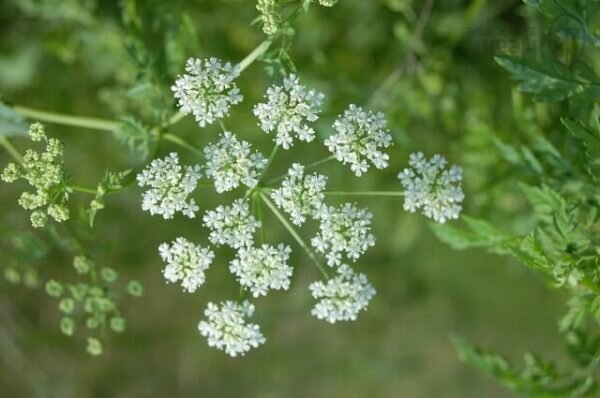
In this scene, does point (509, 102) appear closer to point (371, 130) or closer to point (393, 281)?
point (393, 281)

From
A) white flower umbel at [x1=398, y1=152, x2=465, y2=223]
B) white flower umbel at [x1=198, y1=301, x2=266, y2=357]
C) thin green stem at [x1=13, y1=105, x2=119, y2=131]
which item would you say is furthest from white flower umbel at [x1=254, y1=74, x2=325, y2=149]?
thin green stem at [x1=13, y1=105, x2=119, y2=131]

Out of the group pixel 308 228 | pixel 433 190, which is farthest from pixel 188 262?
pixel 308 228

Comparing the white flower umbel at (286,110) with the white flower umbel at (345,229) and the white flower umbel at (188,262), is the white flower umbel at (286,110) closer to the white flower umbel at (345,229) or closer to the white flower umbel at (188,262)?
the white flower umbel at (345,229)

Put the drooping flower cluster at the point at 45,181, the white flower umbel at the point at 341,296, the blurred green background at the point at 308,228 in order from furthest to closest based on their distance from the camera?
the blurred green background at the point at 308,228 → the white flower umbel at the point at 341,296 → the drooping flower cluster at the point at 45,181

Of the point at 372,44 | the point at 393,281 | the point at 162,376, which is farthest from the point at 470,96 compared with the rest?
the point at 162,376

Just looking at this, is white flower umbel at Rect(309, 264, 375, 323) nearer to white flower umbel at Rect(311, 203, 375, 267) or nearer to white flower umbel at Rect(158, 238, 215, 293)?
white flower umbel at Rect(311, 203, 375, 267)

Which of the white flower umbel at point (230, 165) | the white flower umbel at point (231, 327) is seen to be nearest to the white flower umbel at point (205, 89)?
the white flower umbel at point (230, 165)

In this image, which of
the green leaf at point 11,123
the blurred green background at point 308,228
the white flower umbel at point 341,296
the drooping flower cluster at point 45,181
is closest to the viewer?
the drooping flower cluster at point 45,181
